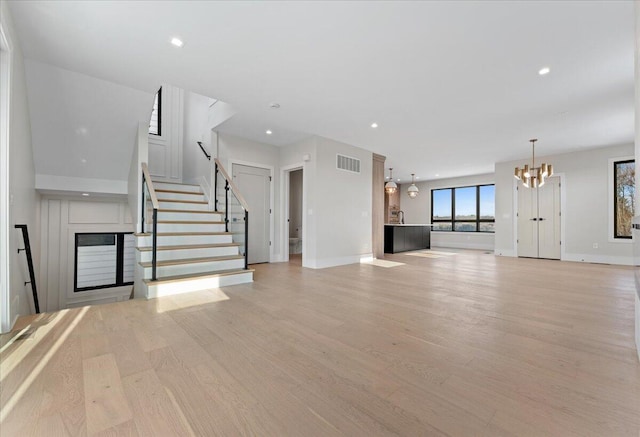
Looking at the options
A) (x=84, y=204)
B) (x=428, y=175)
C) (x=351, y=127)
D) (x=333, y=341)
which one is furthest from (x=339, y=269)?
(x=428, y=175)

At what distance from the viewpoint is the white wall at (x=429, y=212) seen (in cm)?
1033

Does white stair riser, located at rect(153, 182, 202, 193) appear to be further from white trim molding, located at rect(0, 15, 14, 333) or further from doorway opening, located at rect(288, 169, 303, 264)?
white trim molding, located at rect(0, 15, 14, 333)

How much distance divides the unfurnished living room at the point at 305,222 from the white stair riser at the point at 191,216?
0.20 feet

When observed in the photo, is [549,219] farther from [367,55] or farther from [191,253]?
[191,253]

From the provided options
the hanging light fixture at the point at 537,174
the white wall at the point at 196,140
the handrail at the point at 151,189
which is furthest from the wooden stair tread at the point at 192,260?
the hanging light fixture at the point at 537,174

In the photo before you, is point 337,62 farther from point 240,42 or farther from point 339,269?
point 339,269

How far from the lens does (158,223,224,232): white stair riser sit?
4.50 m

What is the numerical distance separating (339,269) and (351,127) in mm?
2816

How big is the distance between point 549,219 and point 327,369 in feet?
27.5

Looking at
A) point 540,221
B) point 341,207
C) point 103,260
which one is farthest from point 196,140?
point 540,221

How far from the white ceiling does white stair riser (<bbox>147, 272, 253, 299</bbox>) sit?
2.70 meters

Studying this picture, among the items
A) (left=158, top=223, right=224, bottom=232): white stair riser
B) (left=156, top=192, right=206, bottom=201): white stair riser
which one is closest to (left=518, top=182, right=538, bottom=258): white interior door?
(left=158, top=223, right=224, bottom=232): white stair riser

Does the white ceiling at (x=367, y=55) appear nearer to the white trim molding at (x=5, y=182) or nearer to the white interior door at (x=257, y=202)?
the white trim molding at (x=5, y=182)

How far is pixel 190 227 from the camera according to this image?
15.6ft
